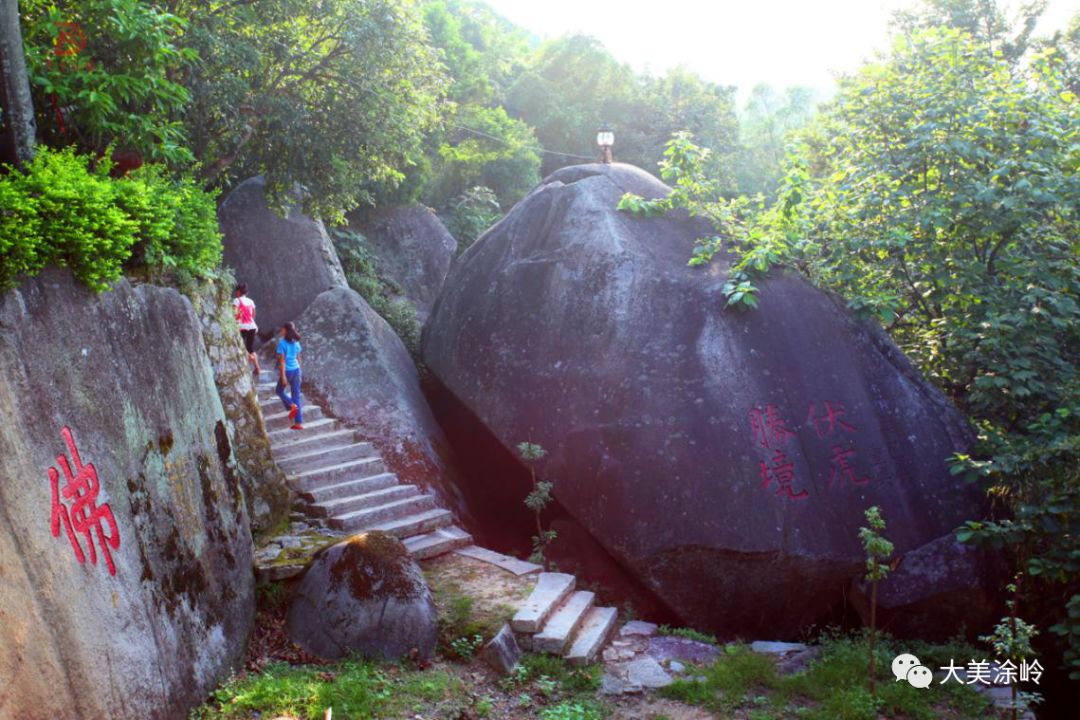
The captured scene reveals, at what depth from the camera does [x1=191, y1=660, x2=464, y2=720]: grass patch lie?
586 centimetres

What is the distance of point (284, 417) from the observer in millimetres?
10789

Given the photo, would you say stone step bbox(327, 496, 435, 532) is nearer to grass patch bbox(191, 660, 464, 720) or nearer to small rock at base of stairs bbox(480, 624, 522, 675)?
→ grass patch bbox(191, 660, 464, 720)

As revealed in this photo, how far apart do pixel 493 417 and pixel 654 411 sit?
2.24m

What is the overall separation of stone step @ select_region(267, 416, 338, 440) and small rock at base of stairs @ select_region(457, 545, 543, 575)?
112 inches

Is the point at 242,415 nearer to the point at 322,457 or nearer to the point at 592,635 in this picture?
the point at 322,457

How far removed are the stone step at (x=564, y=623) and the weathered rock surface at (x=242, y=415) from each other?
3.21 m

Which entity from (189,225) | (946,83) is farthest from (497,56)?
(189,225)

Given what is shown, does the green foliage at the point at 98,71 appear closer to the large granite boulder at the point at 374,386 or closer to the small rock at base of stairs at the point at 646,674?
the large granite boulder at the point at 374,386

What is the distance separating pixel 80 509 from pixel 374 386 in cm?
658

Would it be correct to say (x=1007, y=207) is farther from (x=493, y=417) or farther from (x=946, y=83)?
(x=493, y=417)

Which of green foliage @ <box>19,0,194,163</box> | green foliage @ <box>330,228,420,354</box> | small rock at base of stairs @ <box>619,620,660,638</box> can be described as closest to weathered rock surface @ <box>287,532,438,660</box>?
small rock at base of stairs @ <box>619,620,660,638</box>

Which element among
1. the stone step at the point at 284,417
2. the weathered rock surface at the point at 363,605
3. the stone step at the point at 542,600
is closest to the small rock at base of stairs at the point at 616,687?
the stone step at the point at 542,600

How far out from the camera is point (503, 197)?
22203mm

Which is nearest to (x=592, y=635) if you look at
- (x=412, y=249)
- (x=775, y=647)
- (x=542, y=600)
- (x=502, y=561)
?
(x=542, y=600)
